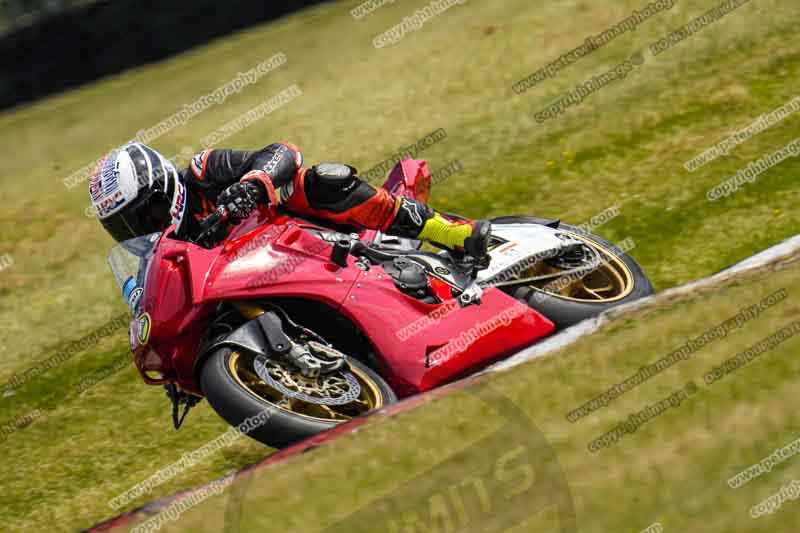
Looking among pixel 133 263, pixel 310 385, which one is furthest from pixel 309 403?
pixel 133 263

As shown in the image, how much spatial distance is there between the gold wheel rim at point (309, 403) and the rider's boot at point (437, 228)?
1.38 m

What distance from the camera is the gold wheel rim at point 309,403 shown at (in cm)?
615

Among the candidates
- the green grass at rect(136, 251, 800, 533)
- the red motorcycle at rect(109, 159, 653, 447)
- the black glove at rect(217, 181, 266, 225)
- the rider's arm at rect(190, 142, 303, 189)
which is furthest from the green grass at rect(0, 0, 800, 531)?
the rider's arm at rect(190, 142, 303, 189)

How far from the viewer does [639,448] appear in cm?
525

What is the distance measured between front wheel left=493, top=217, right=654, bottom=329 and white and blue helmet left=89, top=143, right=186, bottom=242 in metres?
2.43

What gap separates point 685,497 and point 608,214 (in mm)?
5733

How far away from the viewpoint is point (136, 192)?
22.1 ft

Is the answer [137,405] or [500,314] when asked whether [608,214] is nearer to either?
[500,314]

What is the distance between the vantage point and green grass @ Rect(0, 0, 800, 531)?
7551mm

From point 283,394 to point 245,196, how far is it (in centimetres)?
133

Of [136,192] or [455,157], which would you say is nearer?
[136,192]

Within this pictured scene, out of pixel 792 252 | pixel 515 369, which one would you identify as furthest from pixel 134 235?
pixel 792 252

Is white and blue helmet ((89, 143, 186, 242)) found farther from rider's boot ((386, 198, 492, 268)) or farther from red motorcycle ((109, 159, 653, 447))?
rider's boot ((386, 198, 492, 268))

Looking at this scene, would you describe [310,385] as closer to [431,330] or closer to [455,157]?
[431,330]
